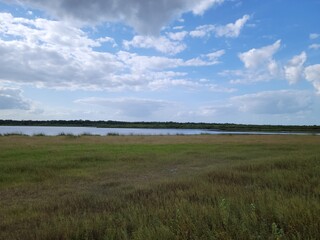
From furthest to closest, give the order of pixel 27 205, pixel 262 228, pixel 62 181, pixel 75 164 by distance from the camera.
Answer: pixel 75 164 → pixel 62 181 → pixel 27 205 → pixel 262 228

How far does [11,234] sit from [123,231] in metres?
2.38

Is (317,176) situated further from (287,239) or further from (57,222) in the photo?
(57,222)

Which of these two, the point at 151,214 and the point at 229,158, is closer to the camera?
the point at 151,214

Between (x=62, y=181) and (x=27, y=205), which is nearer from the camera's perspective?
(x=27, y=205)

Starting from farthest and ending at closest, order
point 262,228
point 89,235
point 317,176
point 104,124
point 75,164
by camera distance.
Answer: point 104,124
point 75,164
point 317,176
point 89,235
point 262,228

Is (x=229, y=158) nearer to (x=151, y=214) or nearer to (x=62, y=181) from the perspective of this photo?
(x=62, y=181)

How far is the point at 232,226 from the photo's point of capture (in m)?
5.51

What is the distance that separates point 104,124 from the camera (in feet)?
655

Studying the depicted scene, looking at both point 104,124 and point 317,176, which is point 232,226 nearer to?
point 317,176

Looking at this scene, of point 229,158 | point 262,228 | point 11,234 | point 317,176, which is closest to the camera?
point 262,228

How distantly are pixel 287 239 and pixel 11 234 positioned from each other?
16.5 feet

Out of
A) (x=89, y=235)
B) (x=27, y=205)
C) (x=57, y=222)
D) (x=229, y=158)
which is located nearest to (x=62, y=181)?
(x=27, y=205)

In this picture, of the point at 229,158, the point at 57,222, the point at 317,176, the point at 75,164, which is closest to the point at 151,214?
the point at 57,222

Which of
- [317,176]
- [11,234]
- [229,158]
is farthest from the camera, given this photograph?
Answer: [229,158]
